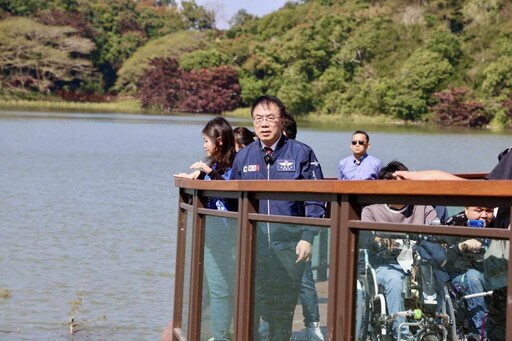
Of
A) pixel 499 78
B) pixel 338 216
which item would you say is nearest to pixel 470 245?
pixel 338 216

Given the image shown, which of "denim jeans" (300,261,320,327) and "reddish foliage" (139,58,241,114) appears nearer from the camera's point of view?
"denim jeans" (300,261,320,327)

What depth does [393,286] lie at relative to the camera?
150 inches

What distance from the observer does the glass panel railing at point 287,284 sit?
4121mm

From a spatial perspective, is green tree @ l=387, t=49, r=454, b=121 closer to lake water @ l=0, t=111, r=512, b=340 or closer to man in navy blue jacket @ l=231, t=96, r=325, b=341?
lake water @ l=0, t=111, r=512, b=340

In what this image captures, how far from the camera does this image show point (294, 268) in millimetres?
4262

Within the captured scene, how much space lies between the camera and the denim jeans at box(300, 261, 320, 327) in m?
4.20

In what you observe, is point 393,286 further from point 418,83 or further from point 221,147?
point 418,83

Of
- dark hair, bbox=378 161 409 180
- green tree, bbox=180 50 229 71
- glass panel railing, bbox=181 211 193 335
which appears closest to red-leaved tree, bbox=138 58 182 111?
green tree, bbox=180 50 229 71

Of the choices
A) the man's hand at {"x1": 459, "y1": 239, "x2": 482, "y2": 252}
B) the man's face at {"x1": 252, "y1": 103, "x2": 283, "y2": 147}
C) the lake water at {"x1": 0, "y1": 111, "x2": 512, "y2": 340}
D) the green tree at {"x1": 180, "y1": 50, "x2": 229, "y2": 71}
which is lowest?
the lake water at {"x1": 0, "y1": 111, "x2": 512, "y2": 340}

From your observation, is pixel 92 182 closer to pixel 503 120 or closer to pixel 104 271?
pixel 104 271

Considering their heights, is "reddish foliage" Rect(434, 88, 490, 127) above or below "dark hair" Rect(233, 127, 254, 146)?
above

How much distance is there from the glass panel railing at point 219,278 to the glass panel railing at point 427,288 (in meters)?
0.99

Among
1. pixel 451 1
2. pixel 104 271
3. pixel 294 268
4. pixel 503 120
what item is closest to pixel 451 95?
pixel 503 120

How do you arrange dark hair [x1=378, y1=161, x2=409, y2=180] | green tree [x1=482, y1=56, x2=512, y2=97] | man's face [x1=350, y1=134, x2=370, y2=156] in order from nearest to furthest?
dark hair [x1=378, y1=161, x2=409, y2=180] < man's face [x1=350, y1=134, x2=370, y2=156] < green tree [x1=482, y1=56, x2=512, y2=97]
